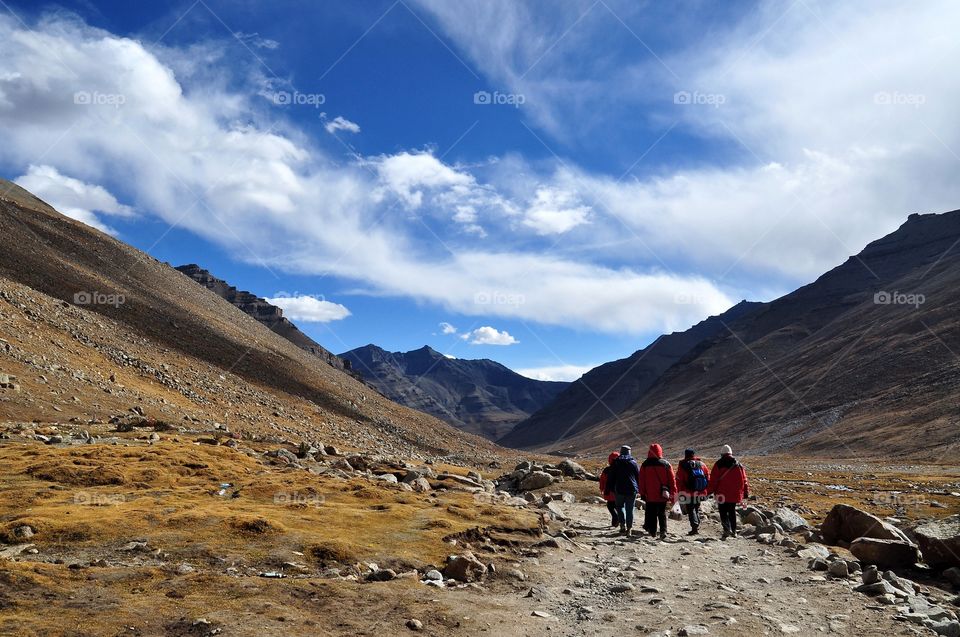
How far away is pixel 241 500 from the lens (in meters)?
19.4

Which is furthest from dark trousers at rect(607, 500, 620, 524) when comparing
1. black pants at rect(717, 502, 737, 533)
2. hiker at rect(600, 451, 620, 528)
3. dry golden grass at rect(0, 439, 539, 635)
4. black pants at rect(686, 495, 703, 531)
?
black pants at rect(717, 502, 737, 533)

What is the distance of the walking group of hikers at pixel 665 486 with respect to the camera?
19672mm

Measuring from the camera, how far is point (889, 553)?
15.8 metres

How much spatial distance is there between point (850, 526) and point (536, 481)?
57.8 ft

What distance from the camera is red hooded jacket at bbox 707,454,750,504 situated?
65.3 feet

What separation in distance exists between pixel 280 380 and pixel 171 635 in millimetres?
80745

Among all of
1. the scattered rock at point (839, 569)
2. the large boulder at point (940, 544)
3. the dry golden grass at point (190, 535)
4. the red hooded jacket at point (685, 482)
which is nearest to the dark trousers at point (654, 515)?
the red hooded jacket at point (685, 482)

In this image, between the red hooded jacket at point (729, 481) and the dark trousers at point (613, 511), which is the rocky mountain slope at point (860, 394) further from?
the dark trousers at point (613, 511)

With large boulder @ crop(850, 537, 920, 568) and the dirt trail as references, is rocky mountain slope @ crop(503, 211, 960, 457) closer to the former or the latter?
large boulder @ crop(850, 537, 920, 568)

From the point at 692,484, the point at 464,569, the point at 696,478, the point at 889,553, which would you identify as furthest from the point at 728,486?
the point at 464,569

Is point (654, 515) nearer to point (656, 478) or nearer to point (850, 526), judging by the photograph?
point (656, 478)

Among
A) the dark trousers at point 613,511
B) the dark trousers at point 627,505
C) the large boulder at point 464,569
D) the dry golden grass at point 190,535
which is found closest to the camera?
the dry golden grass at point 190,535

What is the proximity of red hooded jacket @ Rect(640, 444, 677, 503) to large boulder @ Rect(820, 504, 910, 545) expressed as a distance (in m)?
5.29

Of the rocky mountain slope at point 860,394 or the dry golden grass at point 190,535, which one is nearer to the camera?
the dry golden grass at point 190,535
